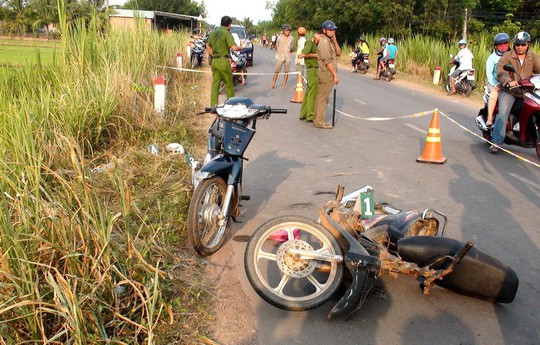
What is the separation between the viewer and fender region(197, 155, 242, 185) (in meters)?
4.40

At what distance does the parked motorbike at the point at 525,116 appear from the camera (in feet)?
24.8

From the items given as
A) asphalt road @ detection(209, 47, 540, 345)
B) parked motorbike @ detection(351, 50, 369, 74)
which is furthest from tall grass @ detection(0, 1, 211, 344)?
parked motorbike @ detection(351, 50, 369, 74)

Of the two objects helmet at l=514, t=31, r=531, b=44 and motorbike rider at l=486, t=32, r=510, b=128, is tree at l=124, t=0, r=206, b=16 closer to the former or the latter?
motorbike rider at l=486, t=32, r=510, b=128

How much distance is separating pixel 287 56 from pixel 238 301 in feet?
45.9

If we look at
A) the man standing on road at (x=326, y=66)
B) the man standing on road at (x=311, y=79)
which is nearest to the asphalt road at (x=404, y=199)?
the man standing on road at (x=311, y=79)

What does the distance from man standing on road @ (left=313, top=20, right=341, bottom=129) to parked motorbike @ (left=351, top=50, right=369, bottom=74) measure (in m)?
16.1

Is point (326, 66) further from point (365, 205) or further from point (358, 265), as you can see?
point (358, 265)

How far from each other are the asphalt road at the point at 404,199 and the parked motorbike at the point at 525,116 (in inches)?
13.0

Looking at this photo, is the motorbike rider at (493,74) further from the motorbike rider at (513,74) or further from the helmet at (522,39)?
the helmet at (522,39)

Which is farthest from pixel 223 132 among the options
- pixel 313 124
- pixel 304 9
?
pixel 304 9

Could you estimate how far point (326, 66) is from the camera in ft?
33.7

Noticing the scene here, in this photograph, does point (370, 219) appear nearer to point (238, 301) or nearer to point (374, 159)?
point (238, 301)

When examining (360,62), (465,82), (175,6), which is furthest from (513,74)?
(175,6)

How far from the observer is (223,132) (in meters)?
4.64
